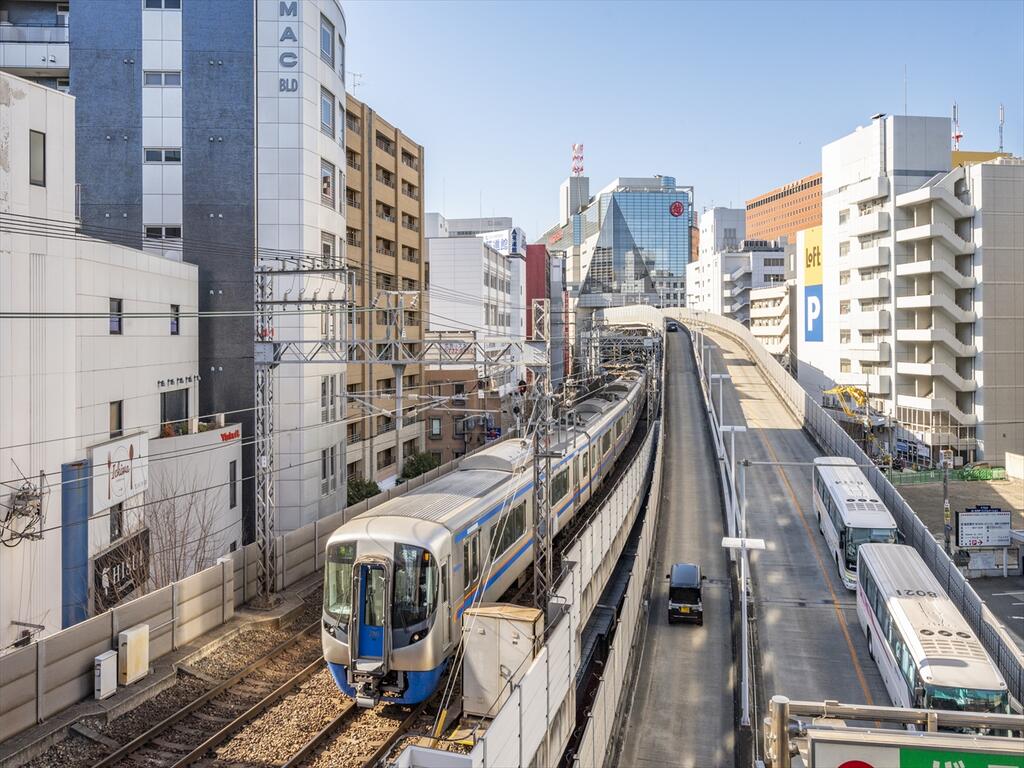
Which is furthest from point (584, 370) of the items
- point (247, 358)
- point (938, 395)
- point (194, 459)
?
point (194, 459)

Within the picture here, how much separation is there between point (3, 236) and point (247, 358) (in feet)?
36.4

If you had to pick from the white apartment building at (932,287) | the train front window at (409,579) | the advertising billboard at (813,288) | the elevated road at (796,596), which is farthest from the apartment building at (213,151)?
the advertising billboard at (813,288)

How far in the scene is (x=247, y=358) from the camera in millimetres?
26766

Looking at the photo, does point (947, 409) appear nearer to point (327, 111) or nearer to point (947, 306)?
point (947, 306)

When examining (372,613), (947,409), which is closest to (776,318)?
(947,409)

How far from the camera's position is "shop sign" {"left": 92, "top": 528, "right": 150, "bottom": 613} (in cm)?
1862

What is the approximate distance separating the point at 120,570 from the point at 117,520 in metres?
1.26

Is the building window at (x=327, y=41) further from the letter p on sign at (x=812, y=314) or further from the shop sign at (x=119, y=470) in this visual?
the letter p on sign at (x=812, y=314)

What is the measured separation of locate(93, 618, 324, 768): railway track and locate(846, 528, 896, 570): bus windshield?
1684 centimetres

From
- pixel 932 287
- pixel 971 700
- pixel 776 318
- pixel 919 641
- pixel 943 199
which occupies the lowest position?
pixel 971 700

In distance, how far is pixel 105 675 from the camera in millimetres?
12352

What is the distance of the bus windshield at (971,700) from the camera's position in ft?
45.6

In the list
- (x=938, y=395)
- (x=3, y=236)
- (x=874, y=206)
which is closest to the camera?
(x=3, y=236)

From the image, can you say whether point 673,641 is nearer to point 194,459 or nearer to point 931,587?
point 931,587
